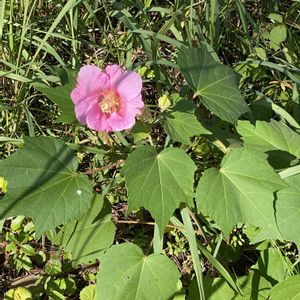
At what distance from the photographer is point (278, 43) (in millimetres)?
2322

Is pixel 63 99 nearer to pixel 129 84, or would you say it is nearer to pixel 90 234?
pixel 129 84

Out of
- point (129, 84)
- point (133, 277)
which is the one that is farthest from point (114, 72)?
point (133, 277)

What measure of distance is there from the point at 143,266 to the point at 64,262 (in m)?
0.55

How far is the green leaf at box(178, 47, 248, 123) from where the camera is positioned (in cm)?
167

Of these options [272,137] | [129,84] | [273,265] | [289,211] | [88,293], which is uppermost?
[129,84]

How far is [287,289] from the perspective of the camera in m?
→ 1.70

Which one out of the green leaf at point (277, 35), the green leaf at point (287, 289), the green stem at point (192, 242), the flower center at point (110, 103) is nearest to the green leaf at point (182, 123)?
the flower center at point (110, 103)

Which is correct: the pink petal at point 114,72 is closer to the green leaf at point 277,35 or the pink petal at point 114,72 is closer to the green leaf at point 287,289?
the green leaf at point 287,289

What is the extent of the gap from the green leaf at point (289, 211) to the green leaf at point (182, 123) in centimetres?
37

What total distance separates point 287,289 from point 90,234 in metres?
0.69

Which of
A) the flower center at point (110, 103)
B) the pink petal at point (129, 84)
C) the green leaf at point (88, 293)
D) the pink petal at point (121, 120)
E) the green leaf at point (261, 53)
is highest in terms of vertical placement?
the pink petal at point (129, 84)

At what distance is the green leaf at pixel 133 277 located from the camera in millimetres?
1612

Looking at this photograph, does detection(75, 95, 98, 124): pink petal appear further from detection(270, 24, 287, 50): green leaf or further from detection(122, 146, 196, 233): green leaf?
detection(270, 24, 287, 50): green leaf

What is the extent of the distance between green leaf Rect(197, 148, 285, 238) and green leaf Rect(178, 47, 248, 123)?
0.15 m
